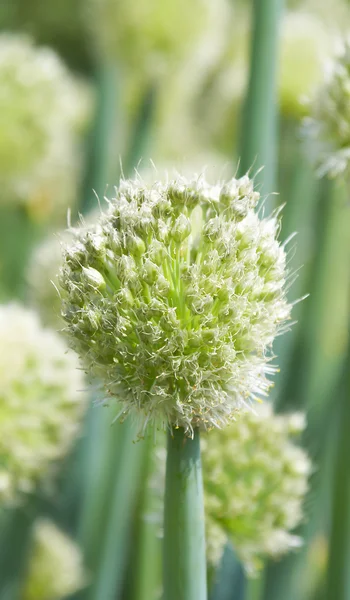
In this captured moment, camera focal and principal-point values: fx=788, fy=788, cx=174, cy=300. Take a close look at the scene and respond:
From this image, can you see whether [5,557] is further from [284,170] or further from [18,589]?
[284,170]

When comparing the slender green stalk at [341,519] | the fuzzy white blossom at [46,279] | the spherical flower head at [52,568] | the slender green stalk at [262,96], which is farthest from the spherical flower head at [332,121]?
the spherical flower head at [52,568]

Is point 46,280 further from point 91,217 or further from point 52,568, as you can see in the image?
point 52,568

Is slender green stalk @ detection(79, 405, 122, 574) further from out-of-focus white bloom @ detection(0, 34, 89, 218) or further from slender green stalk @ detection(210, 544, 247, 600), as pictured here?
out-of-focus white bloom @ detection(0, 34, 89, 218)

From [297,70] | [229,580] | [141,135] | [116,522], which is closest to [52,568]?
[116,522]

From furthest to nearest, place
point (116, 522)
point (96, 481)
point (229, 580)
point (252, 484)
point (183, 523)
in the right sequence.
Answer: point (96, 481)
point (116, 522)
point (229, 580)
point (252, 484)
point (183, 523)

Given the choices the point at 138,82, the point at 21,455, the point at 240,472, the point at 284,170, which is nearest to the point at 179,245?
the point at 240,472

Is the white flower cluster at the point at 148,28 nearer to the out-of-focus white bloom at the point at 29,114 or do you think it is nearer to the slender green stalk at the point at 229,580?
the out-of-focus white bloom at the point at 29,114
